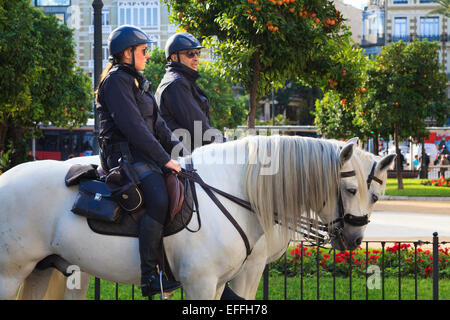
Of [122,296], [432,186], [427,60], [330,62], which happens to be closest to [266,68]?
[330,62]

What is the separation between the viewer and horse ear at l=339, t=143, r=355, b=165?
429 cm

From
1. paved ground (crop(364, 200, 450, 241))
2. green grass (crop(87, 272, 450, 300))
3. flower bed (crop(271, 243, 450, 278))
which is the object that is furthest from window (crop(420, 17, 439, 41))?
green grass (crop(87, 272, 450, 300))

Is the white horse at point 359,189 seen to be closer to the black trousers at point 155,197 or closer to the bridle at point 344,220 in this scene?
the bridle at point 344,220

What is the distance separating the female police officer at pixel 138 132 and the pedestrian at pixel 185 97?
63 cm

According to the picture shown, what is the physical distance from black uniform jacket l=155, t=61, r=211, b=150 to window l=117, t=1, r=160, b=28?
59406 millimetres

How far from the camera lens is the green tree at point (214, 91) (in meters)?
41.5

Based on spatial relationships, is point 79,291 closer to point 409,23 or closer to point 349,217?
point 349,217

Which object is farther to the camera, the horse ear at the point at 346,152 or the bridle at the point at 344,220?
the bridle at the point at 344,220

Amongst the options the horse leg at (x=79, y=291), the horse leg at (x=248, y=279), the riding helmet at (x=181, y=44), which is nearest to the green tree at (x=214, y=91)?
the riding helmet at (x=181, y=44)

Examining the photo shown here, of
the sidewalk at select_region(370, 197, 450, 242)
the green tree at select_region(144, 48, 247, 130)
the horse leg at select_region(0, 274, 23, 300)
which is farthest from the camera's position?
the green tree at select_region(144, 48, 247, 130)

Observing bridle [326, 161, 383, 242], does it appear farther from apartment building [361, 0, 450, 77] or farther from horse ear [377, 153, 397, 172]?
apartment building [361, 0, 450, 77]

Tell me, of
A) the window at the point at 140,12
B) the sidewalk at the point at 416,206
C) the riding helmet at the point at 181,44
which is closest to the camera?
the riding helmet at the point at 181,44

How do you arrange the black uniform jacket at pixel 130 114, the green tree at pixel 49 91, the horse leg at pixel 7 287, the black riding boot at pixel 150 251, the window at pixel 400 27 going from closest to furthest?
the black riding boot at pixel 150 251
the black uniform jacket at pixel 130 114
the horse leg at pixel 7 287
the green tree at pixel 49 91
the window at pixel 400 27

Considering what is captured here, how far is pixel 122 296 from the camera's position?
7.89 metres
